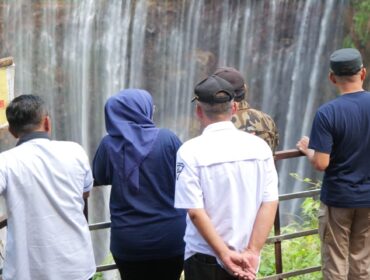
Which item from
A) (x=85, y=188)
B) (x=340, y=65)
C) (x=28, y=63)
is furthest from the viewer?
(x=28, y=63)

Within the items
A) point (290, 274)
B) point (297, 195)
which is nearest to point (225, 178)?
point (297, 195)

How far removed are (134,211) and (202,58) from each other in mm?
10894

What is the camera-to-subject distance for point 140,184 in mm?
3096

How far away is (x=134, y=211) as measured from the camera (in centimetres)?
310

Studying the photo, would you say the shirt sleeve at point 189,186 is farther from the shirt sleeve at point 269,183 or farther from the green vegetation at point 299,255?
the green vegetation at point 299,255

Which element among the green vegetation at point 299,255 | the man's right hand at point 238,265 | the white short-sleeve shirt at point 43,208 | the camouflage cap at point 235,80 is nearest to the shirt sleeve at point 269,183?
the man's right hand at point 238,265

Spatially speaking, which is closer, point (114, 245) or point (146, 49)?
point (114, 245)

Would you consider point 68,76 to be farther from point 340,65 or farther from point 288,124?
point 340,65

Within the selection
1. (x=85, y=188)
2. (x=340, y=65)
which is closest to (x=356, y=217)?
(x=340, y=65)

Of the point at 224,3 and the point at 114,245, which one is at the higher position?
the point at 224,3

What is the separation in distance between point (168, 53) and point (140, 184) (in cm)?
1070

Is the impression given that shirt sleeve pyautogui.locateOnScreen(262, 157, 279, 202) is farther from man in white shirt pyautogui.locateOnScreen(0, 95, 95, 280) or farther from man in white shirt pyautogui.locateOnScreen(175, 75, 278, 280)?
man in white shirt pyautogui.locateOnScreen(0, 95, 95, 280)

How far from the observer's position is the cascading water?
42.8ft

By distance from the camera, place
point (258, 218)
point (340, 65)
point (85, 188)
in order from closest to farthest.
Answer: point (258, 218)
point (85, 188)
point (340, 65)
